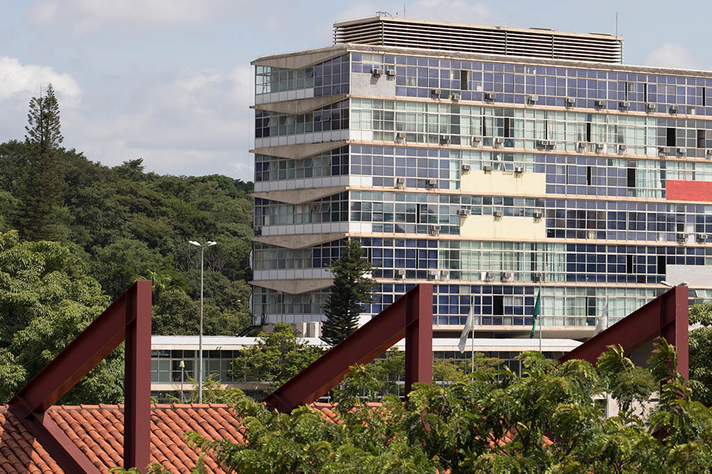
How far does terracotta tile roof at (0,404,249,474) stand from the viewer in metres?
15.6

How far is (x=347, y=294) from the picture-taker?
6347 centimetres

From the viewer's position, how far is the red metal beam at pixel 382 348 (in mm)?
13867

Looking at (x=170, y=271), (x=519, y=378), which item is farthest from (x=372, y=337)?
(x=170, y=271)

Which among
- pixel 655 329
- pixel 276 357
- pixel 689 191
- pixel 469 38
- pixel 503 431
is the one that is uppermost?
pixel 469 38

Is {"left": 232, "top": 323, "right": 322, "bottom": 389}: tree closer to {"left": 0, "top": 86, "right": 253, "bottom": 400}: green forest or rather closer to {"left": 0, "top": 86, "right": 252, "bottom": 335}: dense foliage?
{"left": 0, "top": 86, "right": 253, "bottom": 400}: green forest

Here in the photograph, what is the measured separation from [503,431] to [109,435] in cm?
782

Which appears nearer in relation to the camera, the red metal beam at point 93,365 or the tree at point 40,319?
the red metal beam at point 93,365

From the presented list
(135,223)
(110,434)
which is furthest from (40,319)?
(135,223)

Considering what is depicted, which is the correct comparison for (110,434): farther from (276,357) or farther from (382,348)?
(276,357)

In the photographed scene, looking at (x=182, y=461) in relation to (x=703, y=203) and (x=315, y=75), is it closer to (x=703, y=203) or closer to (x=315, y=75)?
(x=315, y=75)

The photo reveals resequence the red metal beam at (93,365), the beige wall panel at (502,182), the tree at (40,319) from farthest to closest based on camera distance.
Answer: the beige wall panel at (502,182) → the tree at (40,319) → the red metal beam at (93,365)

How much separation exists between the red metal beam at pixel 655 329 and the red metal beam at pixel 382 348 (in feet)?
5.53

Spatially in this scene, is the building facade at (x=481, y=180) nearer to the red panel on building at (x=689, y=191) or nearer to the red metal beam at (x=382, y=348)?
the red panel on building at (x=689, y=191)

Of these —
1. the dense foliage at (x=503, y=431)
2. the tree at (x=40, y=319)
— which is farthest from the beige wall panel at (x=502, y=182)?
the dense foliage at (x=503, y=431)
